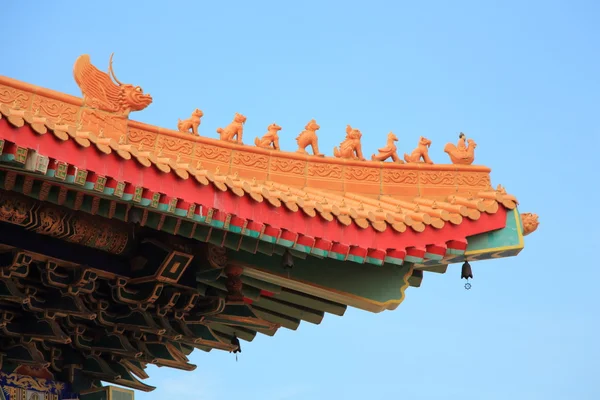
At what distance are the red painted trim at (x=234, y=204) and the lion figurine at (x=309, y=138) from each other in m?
1.58

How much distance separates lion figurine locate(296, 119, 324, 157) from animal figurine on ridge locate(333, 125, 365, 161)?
217 mm

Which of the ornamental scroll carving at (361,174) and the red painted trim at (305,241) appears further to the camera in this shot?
the ornamental scroll carving at (361,174)

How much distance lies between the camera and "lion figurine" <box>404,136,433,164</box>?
37.4ft

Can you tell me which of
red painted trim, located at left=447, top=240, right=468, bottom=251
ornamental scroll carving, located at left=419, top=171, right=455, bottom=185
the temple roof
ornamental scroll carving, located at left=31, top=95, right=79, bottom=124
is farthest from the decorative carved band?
ornamental scroll carving, located at left=419, top=171, right=455, bottom=185

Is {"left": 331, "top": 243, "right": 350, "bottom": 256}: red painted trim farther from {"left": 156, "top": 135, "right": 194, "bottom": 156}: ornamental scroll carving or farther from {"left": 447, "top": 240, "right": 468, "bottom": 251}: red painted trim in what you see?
{"left": 156, "top": 135, "right": 194, "bottom": 156}: ornamental scroll carving

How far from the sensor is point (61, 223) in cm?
922

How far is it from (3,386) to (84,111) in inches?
101

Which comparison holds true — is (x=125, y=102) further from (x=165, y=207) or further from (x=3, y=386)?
(x=3, y=386)

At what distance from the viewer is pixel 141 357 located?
1112 cm

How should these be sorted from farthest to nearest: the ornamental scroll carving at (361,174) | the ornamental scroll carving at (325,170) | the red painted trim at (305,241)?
the ornamental scroll carving at (361,174) < the ornamental scroll carving at (325,170) < the red painted trim at (305,241)

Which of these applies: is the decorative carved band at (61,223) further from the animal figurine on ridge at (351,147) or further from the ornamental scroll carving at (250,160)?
the animal figurine on ridge at (351,147)

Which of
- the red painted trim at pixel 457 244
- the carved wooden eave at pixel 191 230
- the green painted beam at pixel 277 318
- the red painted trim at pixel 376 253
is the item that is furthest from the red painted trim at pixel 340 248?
the green painted beam at pixel 277 318

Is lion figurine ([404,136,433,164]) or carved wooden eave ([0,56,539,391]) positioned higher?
lion figurine ([404,136,433,164])

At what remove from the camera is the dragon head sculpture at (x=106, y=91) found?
10.0 meters
